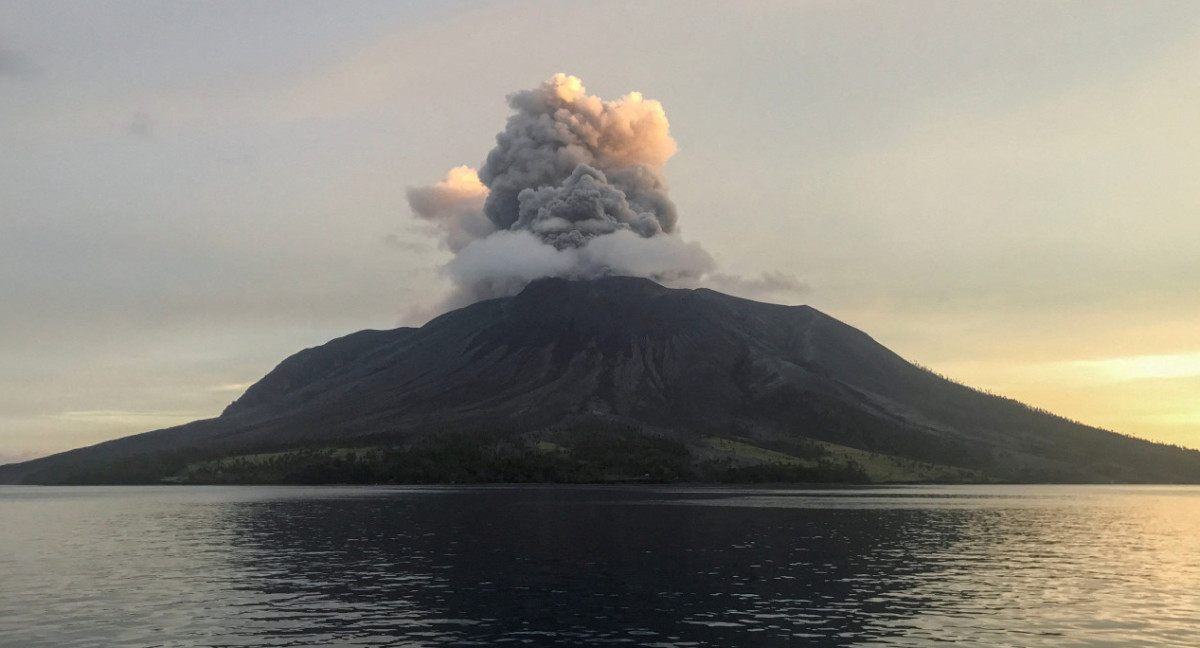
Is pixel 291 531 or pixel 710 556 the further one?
pixel 291 531

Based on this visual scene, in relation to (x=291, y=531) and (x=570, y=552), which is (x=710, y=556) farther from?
(x=291, y=531)

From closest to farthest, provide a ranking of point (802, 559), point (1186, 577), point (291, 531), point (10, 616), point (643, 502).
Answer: point (10, 616) → point (1186, 577) → point (802, 559) → point (291, 531) → point (643, 502)

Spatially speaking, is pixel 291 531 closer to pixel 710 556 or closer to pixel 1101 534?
pixel 710 556

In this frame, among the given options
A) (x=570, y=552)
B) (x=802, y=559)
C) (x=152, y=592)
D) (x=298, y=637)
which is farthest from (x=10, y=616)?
(x=802, y=559)

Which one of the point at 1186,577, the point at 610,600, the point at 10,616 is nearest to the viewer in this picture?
the point at 10,616

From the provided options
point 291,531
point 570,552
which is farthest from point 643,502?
point 570,552

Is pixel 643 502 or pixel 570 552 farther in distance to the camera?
pixel 643 502
